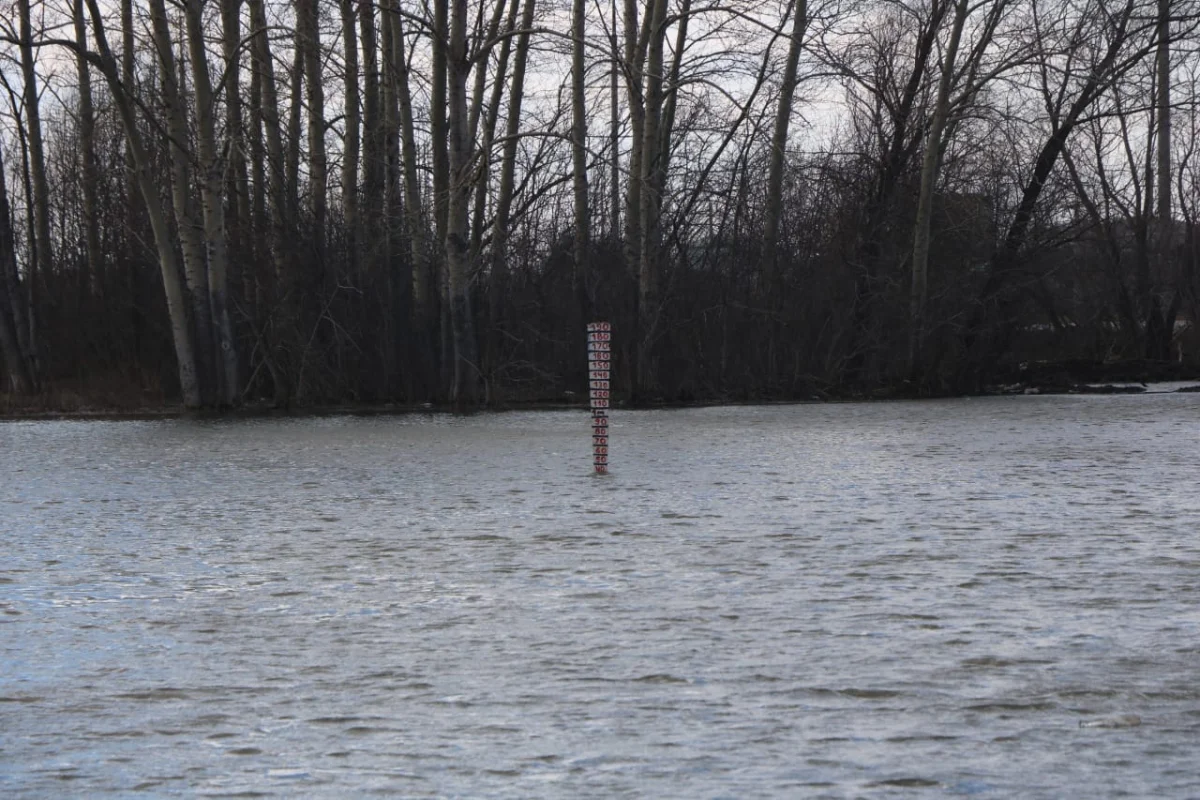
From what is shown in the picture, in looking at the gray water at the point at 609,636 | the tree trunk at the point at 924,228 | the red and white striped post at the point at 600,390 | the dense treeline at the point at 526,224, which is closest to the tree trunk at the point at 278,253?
the dense treeline at the point at 526,224

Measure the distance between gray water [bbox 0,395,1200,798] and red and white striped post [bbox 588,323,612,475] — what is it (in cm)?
48

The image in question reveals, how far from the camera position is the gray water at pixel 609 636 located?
3.87 m

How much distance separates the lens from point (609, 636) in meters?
5.56

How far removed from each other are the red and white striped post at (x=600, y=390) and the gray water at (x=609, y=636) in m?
0.48

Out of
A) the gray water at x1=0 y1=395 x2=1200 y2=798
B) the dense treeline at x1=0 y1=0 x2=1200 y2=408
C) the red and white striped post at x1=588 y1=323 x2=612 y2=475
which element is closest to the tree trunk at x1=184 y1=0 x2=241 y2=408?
the dense treeline at x1=0 y1=0 x2=1200 y2=408

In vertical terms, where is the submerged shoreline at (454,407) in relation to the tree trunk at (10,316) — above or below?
below

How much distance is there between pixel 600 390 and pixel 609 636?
7.52 m

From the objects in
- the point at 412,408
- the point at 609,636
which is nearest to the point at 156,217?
the point at 412,408

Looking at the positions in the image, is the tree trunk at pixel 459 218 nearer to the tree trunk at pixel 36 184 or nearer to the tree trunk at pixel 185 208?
the tree trunk at pixel 185 208

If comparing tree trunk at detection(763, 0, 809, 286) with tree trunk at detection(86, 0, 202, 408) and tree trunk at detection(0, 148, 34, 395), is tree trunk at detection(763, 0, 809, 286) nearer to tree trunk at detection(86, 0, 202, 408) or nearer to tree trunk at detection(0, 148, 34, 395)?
tree trunk at detection(86, 0, 202, 408)

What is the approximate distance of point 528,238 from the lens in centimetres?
2964

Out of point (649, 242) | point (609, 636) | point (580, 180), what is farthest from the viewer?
point (580, 180)

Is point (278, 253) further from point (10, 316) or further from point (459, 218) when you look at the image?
point (10, 316)

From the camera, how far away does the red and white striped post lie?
488 inches
